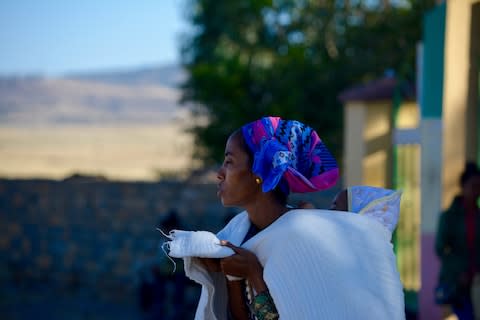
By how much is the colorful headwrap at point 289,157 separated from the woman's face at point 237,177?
45 mm

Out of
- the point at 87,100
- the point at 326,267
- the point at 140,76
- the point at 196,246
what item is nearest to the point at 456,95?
the point at 326,267

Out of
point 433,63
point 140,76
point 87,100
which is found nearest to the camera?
point 433,63

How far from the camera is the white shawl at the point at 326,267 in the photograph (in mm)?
2611

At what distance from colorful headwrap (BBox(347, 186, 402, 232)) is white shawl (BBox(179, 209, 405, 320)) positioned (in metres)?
0.12

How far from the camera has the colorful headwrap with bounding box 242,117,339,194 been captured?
269 cm

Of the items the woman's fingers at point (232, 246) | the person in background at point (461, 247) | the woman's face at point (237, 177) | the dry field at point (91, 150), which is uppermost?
the woman's face at point (237, 177)

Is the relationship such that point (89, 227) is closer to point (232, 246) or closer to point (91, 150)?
point (232, 246)

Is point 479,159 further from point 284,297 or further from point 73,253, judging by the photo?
point 73,253

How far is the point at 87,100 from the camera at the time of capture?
359 feet

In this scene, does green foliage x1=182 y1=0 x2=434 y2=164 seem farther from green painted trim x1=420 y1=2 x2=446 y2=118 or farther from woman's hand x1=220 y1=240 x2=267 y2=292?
→ woman's hand x1=220 y1=240 x2=267 y2=292

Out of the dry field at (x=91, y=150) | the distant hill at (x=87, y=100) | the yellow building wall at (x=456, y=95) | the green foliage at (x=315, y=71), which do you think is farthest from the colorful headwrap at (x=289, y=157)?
the distant hill at (x=87, y=100)

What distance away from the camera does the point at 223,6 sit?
69.4 feet

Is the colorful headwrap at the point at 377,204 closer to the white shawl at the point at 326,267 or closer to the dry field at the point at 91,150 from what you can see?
the white shawl at the point at 326,267

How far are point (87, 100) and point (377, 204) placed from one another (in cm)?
10872
